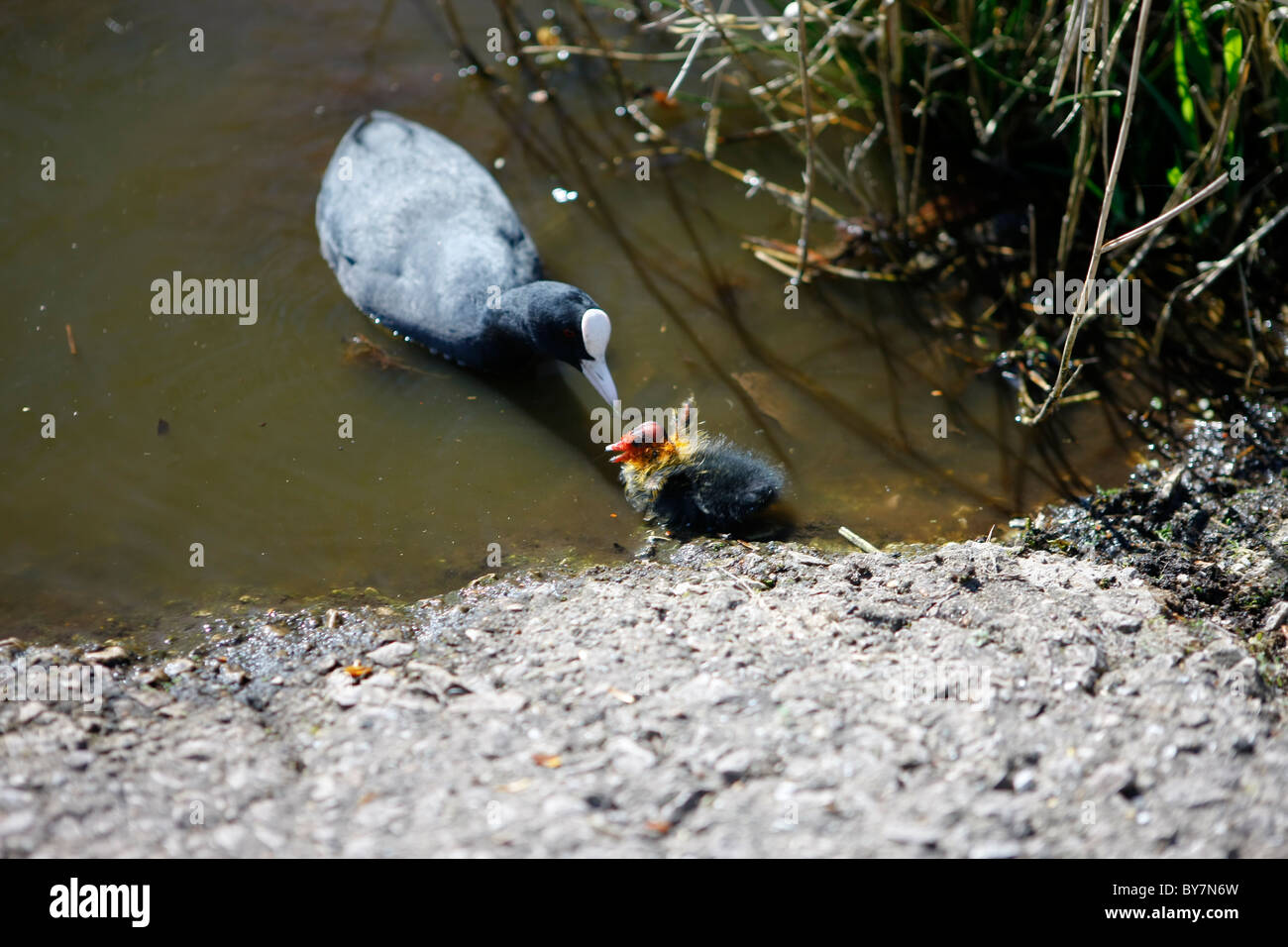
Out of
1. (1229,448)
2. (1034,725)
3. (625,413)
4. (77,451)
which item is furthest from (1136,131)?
(77,451)

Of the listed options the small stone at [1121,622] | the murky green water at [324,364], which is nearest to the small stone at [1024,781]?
the small stone at [1121,622]

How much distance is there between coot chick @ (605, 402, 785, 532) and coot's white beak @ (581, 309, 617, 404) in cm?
29

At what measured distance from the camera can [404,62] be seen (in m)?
5.57

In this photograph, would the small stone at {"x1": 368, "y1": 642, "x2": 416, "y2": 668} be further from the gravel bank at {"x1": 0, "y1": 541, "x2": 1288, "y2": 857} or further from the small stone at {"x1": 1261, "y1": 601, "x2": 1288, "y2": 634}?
the small stone at {"x1": 1261, "y1": 601, "x2": 1288, "y2": 634}

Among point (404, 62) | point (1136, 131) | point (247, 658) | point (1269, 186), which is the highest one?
point (404, 62)

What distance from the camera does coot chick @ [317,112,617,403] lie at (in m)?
4.02

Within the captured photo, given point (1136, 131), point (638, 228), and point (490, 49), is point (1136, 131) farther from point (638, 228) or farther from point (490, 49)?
point (490, 49)

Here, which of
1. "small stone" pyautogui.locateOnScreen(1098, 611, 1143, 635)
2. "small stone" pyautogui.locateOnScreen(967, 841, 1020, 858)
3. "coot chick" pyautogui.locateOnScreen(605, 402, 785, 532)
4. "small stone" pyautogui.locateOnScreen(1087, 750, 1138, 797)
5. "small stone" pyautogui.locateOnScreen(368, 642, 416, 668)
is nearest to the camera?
"small stone" pyautogui.locateOnScreen(967, 841, 1020, 858)

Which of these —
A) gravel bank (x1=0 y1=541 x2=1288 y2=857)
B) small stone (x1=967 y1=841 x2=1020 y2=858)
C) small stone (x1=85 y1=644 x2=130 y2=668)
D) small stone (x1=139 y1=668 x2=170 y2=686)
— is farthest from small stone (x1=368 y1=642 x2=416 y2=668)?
small stone (x1=967 y1=841 x2=1020 y2=858)

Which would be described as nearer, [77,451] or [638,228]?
[77,451]

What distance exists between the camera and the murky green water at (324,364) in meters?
3.69

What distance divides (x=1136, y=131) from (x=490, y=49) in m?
3.57
